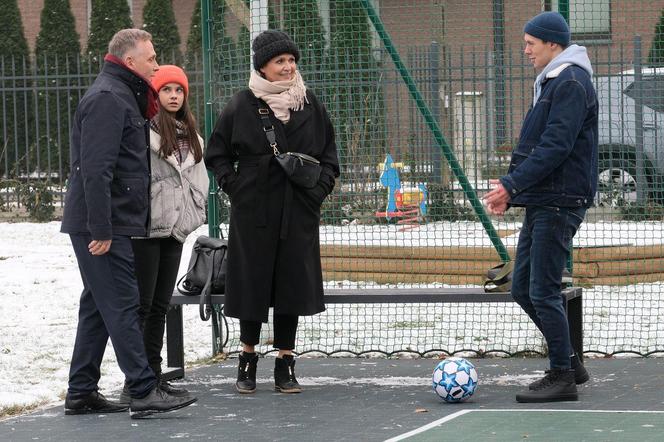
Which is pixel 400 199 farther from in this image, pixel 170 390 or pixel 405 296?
pixel 170 390

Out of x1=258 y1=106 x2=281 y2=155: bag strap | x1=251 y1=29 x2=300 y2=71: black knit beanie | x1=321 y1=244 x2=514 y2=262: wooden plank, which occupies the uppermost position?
x1=251 y1=29 x2=300 y2=71: black knit beanie

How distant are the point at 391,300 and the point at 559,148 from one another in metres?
1.77

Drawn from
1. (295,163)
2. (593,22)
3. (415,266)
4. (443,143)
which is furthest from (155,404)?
(593,22)

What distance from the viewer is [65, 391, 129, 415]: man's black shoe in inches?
268

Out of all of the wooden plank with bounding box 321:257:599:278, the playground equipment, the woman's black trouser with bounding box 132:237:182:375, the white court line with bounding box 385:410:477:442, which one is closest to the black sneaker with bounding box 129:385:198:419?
the woman's black trouser with bounding box 132:237:182:375

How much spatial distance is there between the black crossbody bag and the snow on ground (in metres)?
1.75

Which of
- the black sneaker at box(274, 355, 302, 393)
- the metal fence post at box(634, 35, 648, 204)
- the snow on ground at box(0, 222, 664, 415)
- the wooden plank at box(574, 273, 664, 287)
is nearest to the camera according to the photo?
the black sneaker at box(274, 355, 302, 393)

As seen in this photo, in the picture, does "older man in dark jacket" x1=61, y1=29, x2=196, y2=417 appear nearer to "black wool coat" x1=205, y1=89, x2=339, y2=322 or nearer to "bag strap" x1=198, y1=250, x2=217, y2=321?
"black wool coat" x1=205, y1=89, x2=339, y2=322

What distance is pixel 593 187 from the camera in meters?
6.87

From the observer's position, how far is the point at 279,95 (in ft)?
24.0

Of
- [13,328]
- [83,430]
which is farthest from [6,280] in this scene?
[83,430]

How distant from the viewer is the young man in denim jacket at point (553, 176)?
667cm

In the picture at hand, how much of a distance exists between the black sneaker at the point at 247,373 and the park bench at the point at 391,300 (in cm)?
45

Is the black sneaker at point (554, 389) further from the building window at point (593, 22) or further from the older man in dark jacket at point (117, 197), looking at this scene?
the building window at point (593, 22)
